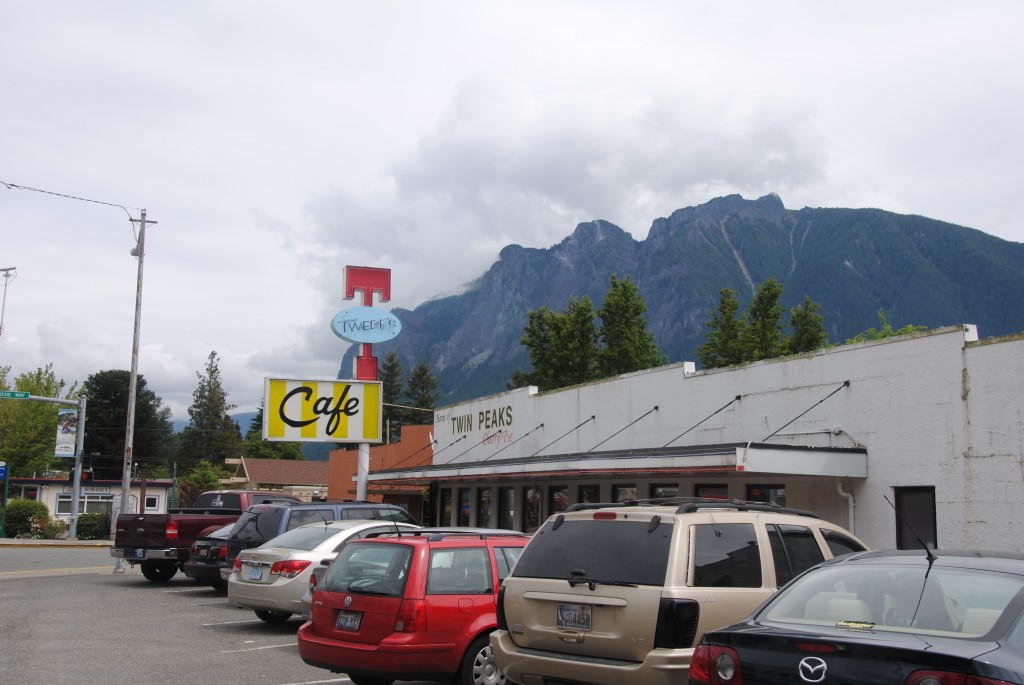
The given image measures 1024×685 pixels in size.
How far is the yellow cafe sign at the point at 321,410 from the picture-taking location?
28250 millimetres

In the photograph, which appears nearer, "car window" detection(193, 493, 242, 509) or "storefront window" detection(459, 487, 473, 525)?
"car window" detection(193, 493, 242, 509)

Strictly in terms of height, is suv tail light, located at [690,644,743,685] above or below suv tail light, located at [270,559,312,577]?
above

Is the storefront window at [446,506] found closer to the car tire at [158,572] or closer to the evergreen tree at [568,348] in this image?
the car tire at [158,572]

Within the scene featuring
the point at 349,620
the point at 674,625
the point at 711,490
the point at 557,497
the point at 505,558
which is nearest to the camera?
the point at 674,625

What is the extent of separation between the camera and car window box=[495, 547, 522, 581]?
942 centimetres

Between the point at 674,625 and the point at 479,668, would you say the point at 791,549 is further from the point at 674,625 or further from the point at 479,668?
the point at 479,668

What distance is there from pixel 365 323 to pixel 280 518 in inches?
565

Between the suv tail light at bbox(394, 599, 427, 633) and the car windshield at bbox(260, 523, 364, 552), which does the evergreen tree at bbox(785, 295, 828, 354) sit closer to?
the car windshield at bbox(260, 523, 364, 552)

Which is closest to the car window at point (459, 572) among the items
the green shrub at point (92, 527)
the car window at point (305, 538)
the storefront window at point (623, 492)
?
the car window at point (305, 538)

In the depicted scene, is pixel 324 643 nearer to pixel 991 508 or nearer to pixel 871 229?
pixel 991 508

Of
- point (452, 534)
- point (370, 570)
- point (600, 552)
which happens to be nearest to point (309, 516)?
point (452, 534)

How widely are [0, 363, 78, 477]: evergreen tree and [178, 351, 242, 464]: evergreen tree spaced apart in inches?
1861

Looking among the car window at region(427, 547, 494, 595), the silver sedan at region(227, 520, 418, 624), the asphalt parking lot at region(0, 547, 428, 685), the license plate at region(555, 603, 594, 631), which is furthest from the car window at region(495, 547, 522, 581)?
the silver sedan at region(227, 520, 418, 624)

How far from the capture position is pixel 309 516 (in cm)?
1619
